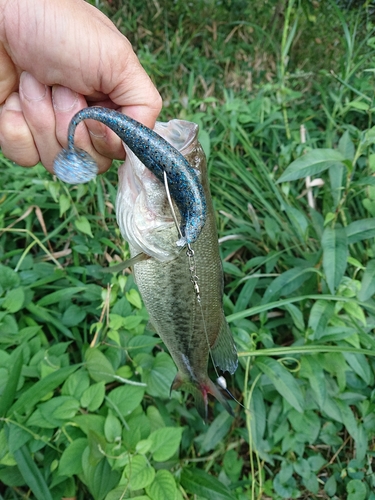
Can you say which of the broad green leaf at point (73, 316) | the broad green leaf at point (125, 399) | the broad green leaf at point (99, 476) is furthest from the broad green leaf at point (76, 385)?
the broad green leaf at point (73, 316)

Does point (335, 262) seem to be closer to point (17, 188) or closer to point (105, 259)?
point (105, 259)

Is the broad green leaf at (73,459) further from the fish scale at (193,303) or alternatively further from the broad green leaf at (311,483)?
the broad green leaf at (311,483)

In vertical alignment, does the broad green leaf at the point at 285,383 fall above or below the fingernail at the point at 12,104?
below

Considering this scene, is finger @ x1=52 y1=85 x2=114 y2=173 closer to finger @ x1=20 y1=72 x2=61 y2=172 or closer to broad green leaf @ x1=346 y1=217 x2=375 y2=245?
finger @ x1=20 y1=72 x2=61 y2=172

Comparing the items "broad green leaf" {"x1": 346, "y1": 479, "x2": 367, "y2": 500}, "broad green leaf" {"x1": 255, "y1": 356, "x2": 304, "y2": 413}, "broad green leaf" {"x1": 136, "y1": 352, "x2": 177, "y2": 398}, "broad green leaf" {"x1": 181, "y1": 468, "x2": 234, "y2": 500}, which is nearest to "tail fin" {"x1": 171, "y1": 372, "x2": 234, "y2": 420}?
"broad green leaf" {"x1": 136, "y1": 352, "x2": 177, "y2": 398}

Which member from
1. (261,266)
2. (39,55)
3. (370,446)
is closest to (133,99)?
(39,55)

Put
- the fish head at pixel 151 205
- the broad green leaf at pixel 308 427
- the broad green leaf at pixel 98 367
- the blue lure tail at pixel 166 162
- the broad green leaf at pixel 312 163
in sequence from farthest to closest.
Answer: the broad green leaf at pixel 308 427
the broad green leaf at pixel 312 163
the broad green leaf at pixel 98 367
the fish head at pixel 151 205
the blue lure tail at pixel 166 162
